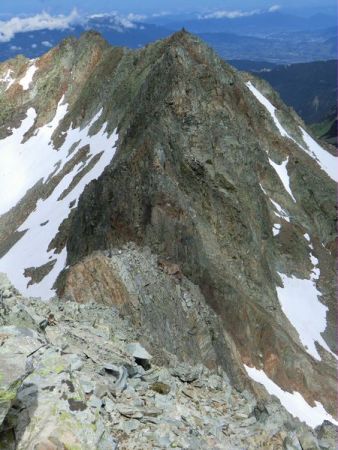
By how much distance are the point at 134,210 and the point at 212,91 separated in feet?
82.2

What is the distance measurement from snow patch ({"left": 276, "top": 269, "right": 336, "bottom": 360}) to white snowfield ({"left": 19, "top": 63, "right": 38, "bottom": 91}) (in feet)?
250

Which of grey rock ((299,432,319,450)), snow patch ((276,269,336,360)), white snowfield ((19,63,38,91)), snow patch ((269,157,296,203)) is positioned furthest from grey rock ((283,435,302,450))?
Result: white snowfield ((19,63,38,91))

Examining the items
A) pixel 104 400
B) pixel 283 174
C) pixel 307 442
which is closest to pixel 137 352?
pixel 104 400

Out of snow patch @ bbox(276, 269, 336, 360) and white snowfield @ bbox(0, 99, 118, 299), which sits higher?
white snowfield @ bbox(0, 99, 118, 299)

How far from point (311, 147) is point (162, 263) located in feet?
267

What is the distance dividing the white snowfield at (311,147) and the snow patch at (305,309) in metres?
39.5

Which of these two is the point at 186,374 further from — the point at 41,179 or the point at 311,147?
the point at 311,147

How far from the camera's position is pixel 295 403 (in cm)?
3803

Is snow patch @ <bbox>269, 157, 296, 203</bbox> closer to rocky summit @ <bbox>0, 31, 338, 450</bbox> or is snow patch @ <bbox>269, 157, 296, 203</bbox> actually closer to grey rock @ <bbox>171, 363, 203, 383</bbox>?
rocky summit @ <bbox>0, 31, 338, 450</bbox>

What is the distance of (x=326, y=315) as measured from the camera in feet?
197

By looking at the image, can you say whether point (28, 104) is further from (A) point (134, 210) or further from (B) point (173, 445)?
(B) point (173, 445)

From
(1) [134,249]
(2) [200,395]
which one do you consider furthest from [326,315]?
(2) [200,395]

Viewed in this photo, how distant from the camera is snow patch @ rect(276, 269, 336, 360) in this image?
2111 inches

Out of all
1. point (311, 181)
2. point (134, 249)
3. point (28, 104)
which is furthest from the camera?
point (28, 104)
